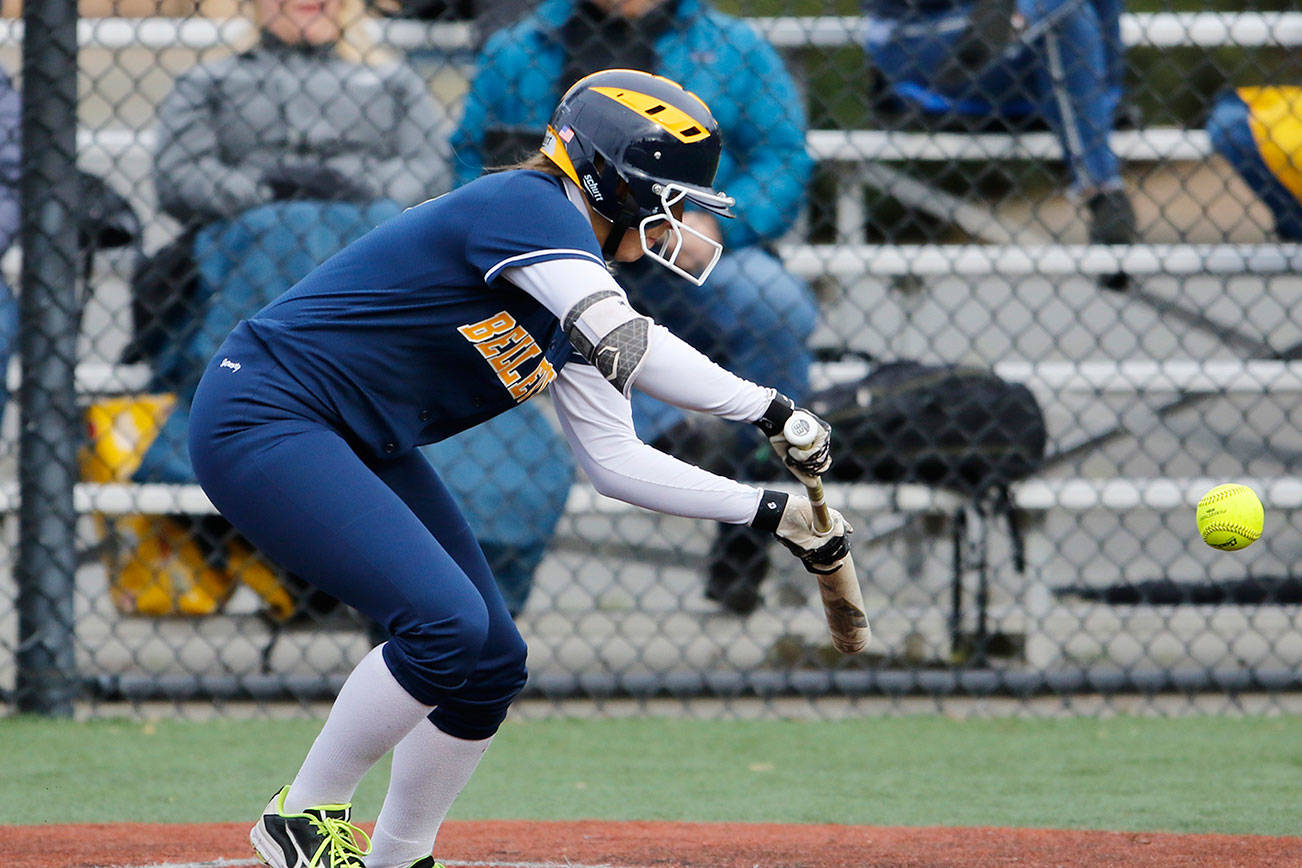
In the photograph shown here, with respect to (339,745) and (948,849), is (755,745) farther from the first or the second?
(339,745)

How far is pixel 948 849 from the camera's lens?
3.24 m

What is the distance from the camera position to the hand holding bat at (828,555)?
8.36 feet

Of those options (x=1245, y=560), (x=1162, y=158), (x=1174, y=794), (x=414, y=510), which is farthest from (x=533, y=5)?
(x=1245, y=560)

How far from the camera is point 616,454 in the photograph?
3.00 metres

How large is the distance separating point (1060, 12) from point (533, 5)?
174cm

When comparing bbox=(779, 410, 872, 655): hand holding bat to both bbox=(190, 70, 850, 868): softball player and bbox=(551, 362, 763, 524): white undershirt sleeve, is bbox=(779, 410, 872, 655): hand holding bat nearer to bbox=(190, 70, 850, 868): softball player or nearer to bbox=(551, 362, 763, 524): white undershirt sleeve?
bbox=(190, 70, 850, 868): softball player

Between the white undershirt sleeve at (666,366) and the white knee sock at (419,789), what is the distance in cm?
77

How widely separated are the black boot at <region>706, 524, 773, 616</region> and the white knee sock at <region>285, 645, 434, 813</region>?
2.43 meters

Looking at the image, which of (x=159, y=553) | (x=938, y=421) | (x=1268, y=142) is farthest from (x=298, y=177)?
(x=1268, y=142)

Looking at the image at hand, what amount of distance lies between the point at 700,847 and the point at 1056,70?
9.59ft

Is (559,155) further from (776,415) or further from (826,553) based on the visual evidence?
(826,553)

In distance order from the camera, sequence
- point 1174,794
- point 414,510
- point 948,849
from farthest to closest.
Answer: point 1174,794
point 948,849
point 414,510

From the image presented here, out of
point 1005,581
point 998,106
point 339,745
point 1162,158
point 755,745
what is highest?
point 339,745

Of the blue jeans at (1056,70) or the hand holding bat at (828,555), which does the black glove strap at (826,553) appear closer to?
the hand holding bat at (828,555)
